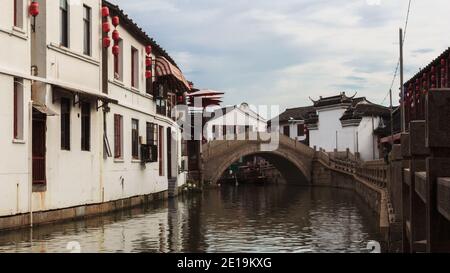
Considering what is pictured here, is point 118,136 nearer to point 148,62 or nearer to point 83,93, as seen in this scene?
point 148,62

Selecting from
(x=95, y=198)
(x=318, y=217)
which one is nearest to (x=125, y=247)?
(x=95, y=198)

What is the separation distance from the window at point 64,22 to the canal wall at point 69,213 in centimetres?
430

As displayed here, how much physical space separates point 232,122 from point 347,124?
29.2 feet

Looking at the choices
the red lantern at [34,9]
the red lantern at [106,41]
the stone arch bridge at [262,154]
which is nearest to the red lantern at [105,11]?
the red lantern at [106,41]

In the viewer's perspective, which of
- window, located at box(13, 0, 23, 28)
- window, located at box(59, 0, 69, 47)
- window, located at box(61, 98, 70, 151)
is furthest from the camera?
window, located at box(61, 98, 70, 151)

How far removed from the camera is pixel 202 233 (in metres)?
14.2

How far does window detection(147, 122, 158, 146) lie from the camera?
23858 mm

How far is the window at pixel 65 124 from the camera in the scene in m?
15.9

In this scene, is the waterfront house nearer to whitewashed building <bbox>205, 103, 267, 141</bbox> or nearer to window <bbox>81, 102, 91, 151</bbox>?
whitewashed building <bbox>205, 103, 267, 141</bbox>

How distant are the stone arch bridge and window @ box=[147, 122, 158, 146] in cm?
1131

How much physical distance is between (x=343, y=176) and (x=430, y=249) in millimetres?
38423

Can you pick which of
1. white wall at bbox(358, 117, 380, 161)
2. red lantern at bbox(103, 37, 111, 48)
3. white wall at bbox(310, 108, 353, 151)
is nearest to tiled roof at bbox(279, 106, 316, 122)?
white wall at bbox(310, 108, 353, 151)
